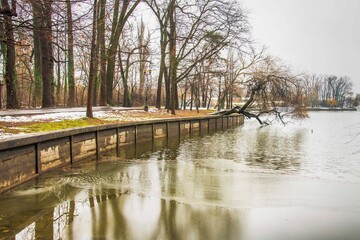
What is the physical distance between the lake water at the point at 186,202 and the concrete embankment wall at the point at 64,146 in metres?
0.43

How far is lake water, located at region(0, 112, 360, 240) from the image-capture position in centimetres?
564

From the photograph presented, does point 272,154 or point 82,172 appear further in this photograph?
point 272,154

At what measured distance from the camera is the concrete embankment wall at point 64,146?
26.0ft

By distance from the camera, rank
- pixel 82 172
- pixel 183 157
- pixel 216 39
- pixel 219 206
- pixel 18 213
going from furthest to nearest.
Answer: pixel 216 39 < pixel 183 157 < pixel 82 172 < pixel 219 206 < pixel 18 213

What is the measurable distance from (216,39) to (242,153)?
1615 centimetres

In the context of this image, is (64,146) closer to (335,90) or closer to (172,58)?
(172,58)

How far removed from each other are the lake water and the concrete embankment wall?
17.1 inches

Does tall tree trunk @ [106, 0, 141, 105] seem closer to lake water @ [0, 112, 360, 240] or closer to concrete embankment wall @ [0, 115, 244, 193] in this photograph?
concrete embankment wall @ [0, 115, 244, 193]

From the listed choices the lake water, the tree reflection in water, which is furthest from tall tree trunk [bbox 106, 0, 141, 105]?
the tree reflection in water

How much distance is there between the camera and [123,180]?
368 inches

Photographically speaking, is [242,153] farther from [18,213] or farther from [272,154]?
[18,213]

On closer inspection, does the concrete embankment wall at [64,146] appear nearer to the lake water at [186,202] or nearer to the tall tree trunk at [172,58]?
the lake water at [186,202]

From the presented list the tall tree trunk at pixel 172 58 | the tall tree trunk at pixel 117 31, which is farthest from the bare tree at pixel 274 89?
the tall tree trunk at pixel 117 31

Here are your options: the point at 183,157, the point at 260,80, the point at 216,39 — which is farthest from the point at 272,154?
the point at 260,80
